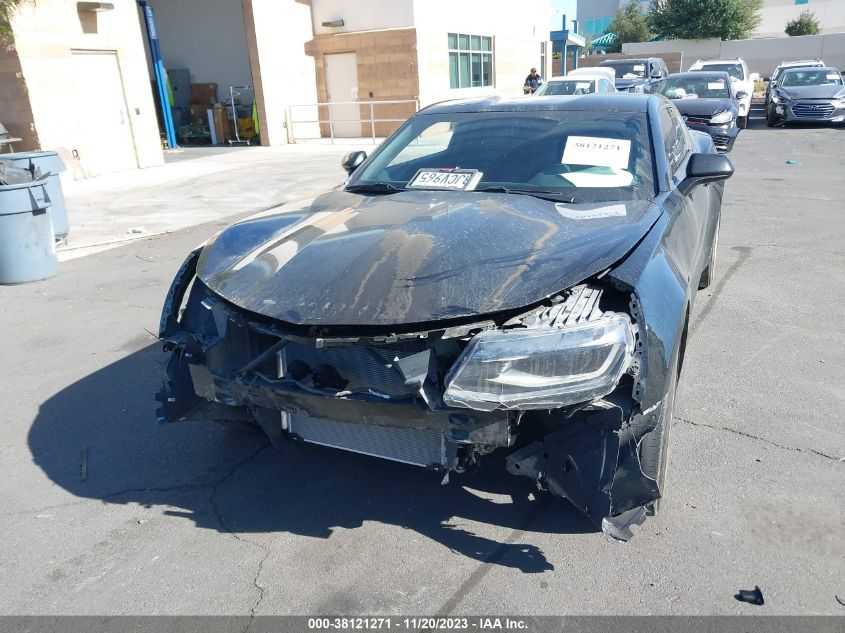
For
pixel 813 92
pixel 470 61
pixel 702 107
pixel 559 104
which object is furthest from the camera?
pixel 470 61

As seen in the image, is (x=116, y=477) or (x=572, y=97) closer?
(x=116, y=477)

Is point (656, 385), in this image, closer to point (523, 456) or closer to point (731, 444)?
point (523, 456)

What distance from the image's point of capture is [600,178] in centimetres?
350

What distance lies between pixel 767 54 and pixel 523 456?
46.1 meters

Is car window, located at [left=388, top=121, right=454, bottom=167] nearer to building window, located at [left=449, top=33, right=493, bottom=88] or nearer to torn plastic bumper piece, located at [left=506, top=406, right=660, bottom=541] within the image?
torn plastic bumper piece, located at [left=506, top=406, right=660, bottom=541]

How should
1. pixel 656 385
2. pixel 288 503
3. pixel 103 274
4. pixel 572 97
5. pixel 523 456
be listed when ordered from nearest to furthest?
pixel 656 385, pixel 523 456, pixel 288 503, pixel 572 97, pixel 103 274

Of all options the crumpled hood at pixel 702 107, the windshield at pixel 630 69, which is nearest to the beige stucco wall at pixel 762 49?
the windshield at pixel 630 69

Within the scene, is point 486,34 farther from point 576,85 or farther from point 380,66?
point 576,85

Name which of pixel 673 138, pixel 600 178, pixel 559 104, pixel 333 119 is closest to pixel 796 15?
pixel 333 119

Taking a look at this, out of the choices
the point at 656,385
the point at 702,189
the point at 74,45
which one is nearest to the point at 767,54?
the point at 74,45

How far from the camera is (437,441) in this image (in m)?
2.62

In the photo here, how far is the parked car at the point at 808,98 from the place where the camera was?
59.5 feet

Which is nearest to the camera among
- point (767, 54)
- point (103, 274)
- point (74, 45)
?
point (103, 274)

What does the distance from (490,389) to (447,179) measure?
5.89 ft
